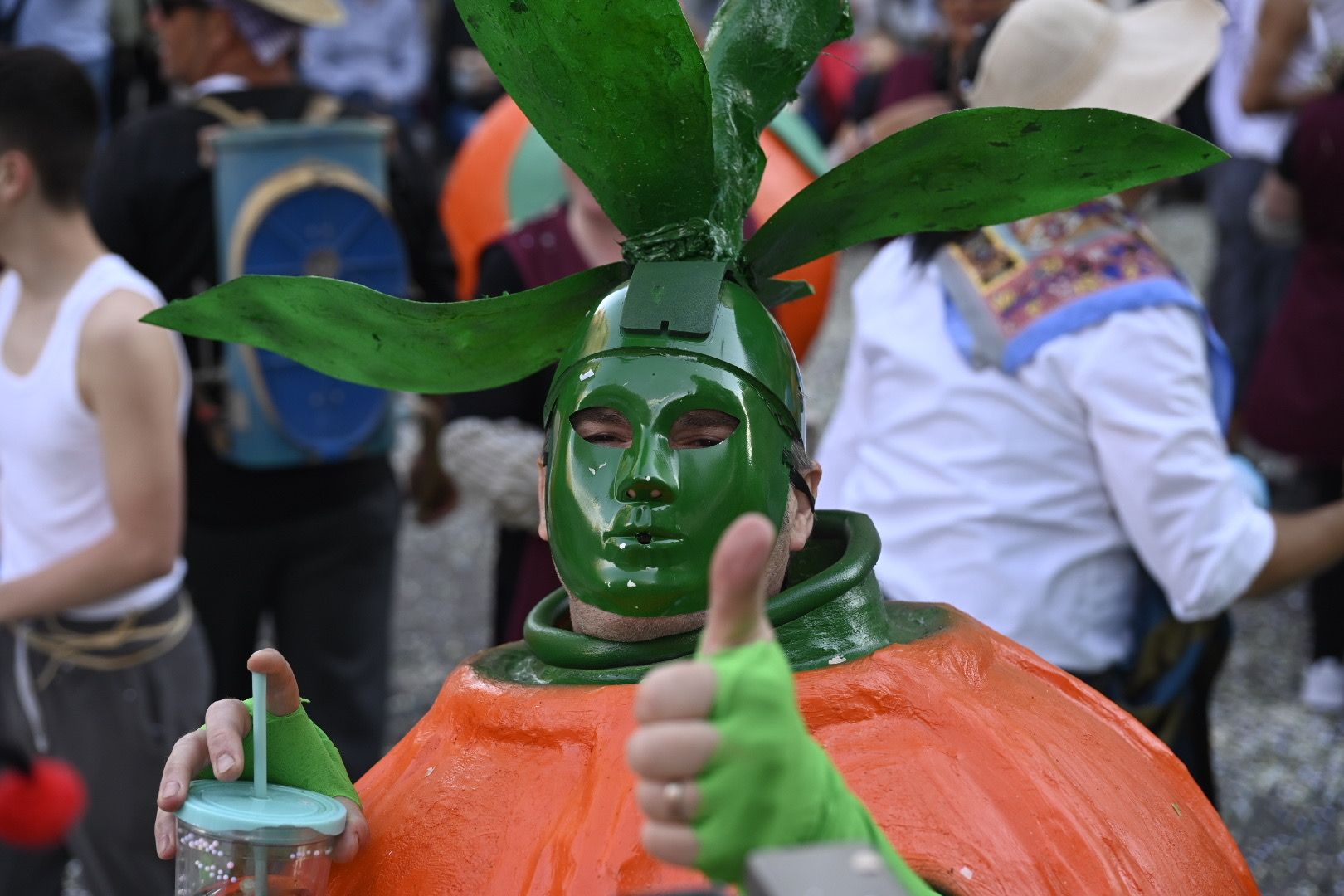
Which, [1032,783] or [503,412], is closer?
[1032,783]

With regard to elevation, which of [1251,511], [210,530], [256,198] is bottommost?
[210,530]

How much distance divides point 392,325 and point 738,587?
0.88 meters

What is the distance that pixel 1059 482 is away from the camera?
2576mm

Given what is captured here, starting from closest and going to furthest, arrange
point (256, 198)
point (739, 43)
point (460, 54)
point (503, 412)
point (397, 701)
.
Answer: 1. point (739, 43)
2. point (503, 412)
3. point (256, 198)
4. point (397, 701)
5. point (460, 54)

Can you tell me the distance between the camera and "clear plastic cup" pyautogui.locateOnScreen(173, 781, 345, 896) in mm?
1512

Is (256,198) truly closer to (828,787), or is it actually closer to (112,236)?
(112,236)

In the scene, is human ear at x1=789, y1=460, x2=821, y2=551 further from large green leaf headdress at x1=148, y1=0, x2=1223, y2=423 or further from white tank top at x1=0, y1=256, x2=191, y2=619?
white tank top at x1=0, y1=256, x2=191, y2=619

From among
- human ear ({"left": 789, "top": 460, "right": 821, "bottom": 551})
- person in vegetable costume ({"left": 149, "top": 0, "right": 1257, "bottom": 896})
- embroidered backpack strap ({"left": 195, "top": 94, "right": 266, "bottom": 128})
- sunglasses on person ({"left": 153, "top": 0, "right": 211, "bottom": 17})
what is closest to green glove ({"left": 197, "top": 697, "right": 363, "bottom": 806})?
person in vegetable costume ({"left": 149, "top": 0, "right": 1257, "bottom": 896})

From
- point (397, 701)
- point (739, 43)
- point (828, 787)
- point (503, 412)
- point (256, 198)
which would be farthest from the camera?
point (397, 701)

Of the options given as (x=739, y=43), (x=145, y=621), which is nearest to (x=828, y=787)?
(x=739, y=43)

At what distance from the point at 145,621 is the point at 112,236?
1032 mm

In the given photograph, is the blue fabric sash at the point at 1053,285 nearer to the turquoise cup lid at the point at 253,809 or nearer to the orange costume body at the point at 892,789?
the orange costume body at the point at 892,789

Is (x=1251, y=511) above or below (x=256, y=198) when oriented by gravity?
below

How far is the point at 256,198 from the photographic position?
343 cm
